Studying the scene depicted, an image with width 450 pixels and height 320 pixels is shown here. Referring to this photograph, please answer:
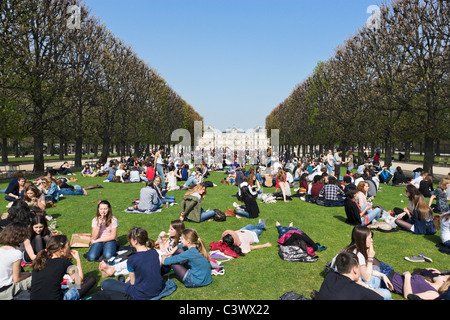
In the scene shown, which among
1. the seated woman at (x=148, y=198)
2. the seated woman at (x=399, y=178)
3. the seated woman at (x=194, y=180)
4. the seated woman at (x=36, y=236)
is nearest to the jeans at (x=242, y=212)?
the seated woman at (x=148, y=198)

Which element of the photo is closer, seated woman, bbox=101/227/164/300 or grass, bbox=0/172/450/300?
seated woman, bbox=101/227/164/300

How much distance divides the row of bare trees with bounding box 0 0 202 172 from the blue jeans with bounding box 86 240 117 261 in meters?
16.9

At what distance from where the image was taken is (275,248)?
770 cm

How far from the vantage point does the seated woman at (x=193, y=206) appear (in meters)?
9.62

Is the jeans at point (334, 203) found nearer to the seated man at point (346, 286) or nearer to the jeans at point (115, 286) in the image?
the seated man at point (346, 286)

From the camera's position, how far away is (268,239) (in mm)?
8406

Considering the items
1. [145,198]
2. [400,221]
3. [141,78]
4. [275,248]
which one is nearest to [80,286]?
[275,248]

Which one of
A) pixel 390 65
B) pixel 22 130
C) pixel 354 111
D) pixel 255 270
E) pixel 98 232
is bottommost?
pixel 255 270

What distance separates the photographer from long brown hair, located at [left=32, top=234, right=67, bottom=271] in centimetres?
445

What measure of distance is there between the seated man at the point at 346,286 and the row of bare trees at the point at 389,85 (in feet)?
67.0

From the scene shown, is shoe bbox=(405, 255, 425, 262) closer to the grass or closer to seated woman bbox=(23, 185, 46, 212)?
the grass

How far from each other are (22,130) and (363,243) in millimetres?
23788

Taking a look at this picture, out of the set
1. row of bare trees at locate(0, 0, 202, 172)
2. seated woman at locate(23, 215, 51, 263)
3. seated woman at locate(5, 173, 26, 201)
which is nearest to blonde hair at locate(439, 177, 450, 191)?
seated woman at locate(23, 215, 51, 263)
